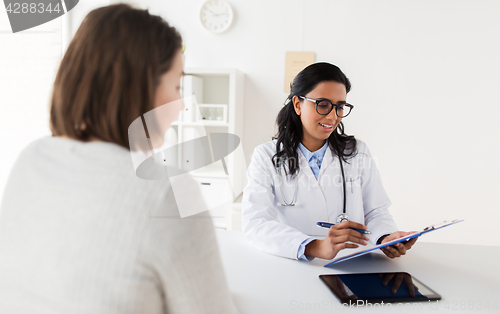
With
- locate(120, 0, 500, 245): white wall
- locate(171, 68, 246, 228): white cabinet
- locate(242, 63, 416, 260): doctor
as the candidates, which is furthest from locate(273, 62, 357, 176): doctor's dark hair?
locate(120, 0, 500, 245): white wall

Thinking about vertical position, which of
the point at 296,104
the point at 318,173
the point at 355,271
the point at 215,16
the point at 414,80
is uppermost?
the point at 215,16

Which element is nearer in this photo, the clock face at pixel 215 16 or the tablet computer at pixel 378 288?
the tablet computer at pixel 378 288

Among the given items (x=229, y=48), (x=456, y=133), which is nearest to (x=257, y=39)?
(x=229, y=48)

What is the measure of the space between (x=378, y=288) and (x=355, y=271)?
0.47ft

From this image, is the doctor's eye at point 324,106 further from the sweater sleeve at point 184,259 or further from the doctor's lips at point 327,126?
the sweater sleeve at point 184,259

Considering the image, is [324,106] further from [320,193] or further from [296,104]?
[320,193]

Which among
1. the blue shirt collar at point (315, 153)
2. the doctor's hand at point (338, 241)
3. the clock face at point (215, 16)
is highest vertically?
the clock face at point (215, 16)

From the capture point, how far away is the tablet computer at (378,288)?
0.86 m

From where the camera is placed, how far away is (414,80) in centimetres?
273

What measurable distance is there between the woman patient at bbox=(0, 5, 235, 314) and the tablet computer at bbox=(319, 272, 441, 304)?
0.42 m

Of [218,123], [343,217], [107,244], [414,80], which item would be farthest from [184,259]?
[414,80]


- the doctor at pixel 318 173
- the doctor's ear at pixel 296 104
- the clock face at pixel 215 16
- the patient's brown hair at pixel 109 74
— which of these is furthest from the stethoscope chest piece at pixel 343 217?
the clock face at pixel 215 16

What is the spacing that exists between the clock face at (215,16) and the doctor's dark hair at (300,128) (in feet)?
4.83

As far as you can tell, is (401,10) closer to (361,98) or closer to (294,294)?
(361,98)
